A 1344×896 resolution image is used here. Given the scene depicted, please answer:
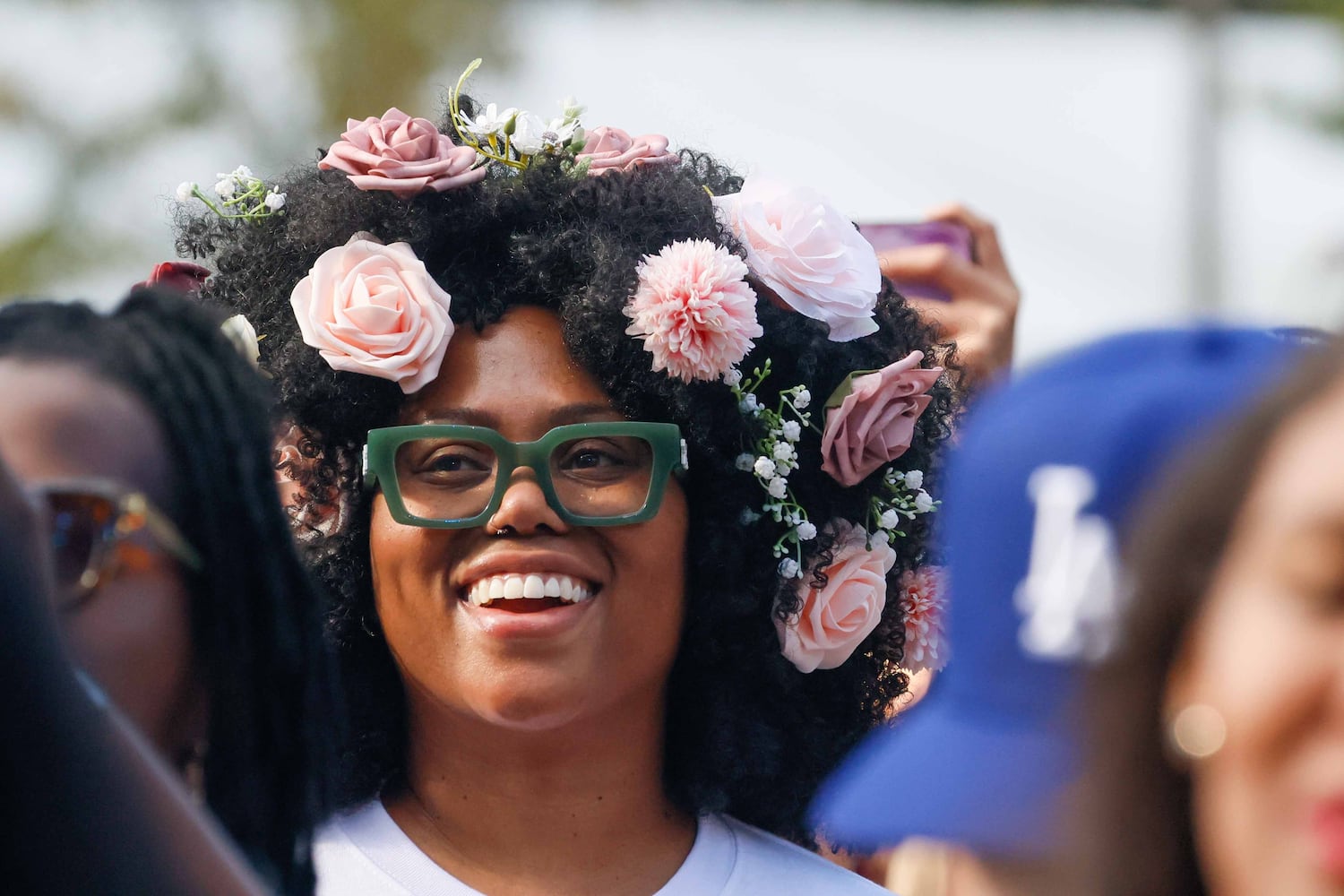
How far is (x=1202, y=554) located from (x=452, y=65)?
498 inches

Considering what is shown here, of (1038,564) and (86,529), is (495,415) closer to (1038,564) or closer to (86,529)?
(86,529)

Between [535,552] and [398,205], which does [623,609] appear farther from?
[398,205]

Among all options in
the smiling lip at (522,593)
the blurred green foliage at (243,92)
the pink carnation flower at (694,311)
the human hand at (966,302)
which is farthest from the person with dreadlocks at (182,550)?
the blurred green foliage at (243,92)

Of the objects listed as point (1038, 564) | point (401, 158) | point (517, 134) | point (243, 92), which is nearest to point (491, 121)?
point (517, 134)

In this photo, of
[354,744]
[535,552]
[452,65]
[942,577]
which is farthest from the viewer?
[452,65]

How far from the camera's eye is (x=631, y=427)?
117 inches

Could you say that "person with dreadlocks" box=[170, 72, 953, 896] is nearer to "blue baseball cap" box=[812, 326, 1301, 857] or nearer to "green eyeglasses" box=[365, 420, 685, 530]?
"green eyeglasses" box=[365, 420, 685, 530]

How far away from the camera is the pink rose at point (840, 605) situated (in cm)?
315

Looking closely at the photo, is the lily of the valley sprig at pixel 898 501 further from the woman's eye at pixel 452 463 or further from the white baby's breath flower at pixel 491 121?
the white baby's breath flower at pixel 491 121

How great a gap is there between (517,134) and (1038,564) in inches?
73.5

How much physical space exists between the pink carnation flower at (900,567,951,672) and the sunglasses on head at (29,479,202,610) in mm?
1909

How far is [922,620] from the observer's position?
3.30 meters

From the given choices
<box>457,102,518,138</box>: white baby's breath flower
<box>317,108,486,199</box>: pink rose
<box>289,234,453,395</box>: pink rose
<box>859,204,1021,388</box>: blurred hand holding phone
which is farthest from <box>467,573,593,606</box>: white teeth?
<box>859,204,1021,388</box>: blurred hand holding phone

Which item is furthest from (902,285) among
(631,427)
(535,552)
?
(535,552)
